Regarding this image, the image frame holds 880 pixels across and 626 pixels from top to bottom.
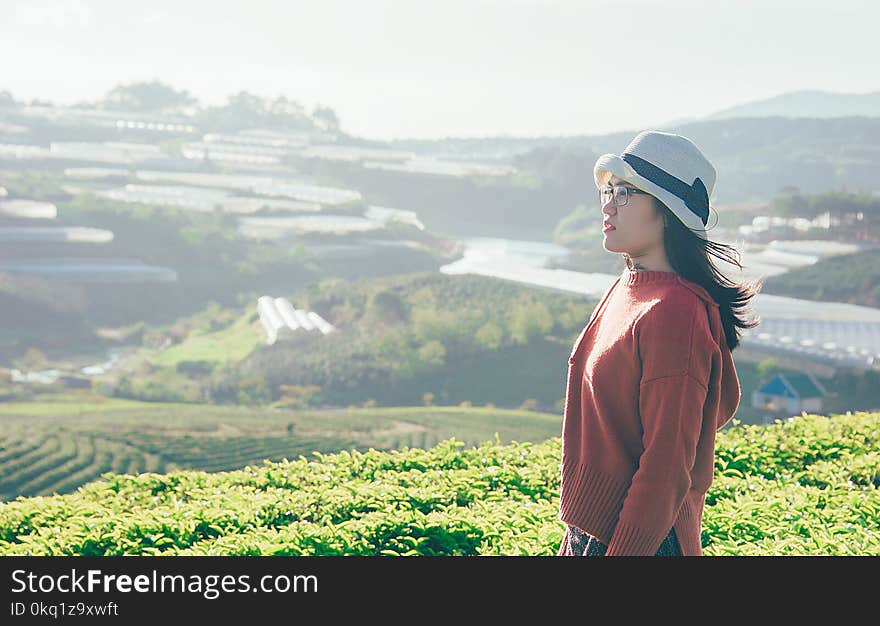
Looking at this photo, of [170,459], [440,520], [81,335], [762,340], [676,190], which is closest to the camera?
[676,190]

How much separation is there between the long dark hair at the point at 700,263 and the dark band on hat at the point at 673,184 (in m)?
0.04

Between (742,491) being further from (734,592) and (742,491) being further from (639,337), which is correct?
(639,337)

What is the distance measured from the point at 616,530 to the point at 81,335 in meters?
19.5

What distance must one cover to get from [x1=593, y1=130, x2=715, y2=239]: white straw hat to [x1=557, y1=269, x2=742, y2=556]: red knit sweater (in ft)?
0.42

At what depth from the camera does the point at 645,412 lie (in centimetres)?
190

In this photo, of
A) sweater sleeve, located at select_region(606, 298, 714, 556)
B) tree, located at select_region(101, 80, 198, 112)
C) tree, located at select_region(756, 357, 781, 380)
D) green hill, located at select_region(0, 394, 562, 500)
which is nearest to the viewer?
sweater sleeve, located at select_region(606, 298, 714, 556)

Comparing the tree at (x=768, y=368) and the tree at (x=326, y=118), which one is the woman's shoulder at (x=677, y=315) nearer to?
the tree at (x=768, y=368)

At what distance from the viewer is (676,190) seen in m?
1.99

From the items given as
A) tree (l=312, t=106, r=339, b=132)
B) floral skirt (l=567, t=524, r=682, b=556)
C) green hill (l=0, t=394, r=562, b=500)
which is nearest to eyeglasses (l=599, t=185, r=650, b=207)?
floral skirt (l=567, t=524, r=682, b=556)

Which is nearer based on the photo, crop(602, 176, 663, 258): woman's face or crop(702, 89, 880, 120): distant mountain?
crop(602, 176, 663, 258): woman's face

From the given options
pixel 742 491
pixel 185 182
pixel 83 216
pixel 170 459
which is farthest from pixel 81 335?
pixel 742 491

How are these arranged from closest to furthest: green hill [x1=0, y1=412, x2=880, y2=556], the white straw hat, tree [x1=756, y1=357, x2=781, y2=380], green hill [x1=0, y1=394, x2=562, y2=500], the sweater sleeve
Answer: the sweater sleeve < the white straw hat < green hill [x1=0, y1=412, x2=880, y2=556] < green hill [x1=0, y1=394, x2=562, y2=500] < tree [x1=756, y1=357, x2=781, y2=380]

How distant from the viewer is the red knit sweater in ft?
6.17

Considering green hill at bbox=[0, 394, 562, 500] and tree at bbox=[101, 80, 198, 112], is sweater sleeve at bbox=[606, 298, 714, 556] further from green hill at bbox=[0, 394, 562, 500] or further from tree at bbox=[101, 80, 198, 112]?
tree at bbox=[101, 80, 198, 112]
